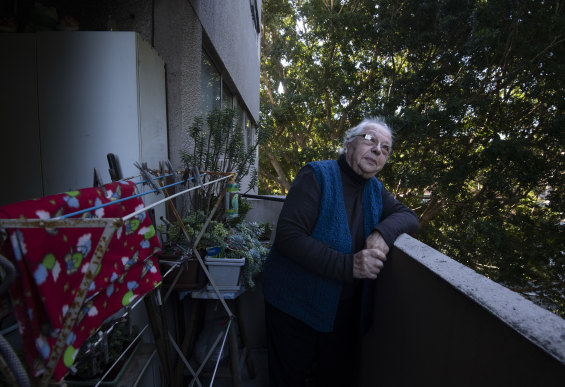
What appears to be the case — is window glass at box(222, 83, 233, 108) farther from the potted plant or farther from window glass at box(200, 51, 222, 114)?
the potted plant

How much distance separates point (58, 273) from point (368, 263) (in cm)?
127

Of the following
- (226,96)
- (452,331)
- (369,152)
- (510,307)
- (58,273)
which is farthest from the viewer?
(226,96)

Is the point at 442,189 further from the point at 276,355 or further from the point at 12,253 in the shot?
the point at 12,253

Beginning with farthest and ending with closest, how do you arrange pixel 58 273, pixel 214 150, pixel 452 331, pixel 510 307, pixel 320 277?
pixel 214 150 → pixel 320 277 → pixel 452 331 → pixel 510 307 → pixel 58 273

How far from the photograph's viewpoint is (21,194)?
2057 mm

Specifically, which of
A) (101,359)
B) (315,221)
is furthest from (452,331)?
(101,359)

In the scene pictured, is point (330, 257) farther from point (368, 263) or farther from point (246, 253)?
point (246, 253)

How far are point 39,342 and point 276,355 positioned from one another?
1.40m

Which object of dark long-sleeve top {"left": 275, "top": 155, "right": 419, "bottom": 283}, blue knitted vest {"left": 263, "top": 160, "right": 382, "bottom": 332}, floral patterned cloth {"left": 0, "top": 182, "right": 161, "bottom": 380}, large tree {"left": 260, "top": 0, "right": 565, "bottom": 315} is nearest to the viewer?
floral patterned cloth {"left": 0, "top": 182, "right": 161, "bottom": 380}

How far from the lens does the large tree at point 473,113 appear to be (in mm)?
6535

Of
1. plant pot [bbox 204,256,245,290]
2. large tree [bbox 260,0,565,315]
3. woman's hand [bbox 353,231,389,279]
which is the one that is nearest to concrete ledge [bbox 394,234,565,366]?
woman's hand [bbox 353,231,389,279]

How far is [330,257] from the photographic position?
153 cm

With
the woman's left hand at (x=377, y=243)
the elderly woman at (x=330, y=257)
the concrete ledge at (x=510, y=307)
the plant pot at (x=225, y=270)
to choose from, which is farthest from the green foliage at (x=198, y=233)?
the concrete ledge at (x=510, y=307)

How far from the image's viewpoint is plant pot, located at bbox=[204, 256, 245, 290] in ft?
6.36
